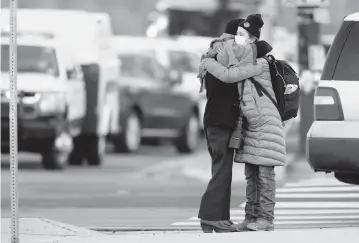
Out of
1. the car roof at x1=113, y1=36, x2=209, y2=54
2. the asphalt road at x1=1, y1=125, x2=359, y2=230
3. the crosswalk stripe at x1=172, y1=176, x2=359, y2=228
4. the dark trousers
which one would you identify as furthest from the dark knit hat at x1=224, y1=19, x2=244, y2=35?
the car roof at x1=113, y1=36, x2=209, y2=54

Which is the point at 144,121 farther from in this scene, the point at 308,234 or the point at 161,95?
the point at 308,234

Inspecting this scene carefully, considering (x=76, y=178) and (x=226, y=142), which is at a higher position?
(x=226, y=142)

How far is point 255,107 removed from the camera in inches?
486

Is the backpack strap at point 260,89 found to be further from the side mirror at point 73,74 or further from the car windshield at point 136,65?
the car windshield at point 136,65

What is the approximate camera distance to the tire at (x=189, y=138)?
2780 cm

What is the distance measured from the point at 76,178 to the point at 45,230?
8.27 metres

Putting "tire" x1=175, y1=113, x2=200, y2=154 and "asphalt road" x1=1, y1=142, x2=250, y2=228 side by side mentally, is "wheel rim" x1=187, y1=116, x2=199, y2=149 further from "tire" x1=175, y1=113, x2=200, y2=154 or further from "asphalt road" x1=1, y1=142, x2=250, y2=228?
"asphalt road" x1=1, y1=142, x2=250, y2=228

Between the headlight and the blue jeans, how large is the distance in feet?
31.6

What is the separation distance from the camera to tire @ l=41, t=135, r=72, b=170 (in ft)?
73.4

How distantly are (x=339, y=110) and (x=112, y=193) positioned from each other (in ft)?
17.5

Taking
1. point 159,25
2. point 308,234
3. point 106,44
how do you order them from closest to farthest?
point 308,234
point 106,44
point 159,25

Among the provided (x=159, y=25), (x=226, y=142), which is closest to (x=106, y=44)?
(x=159, y=25)

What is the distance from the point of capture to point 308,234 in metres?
11.3

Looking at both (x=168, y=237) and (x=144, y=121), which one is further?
(x=144, y=121)
